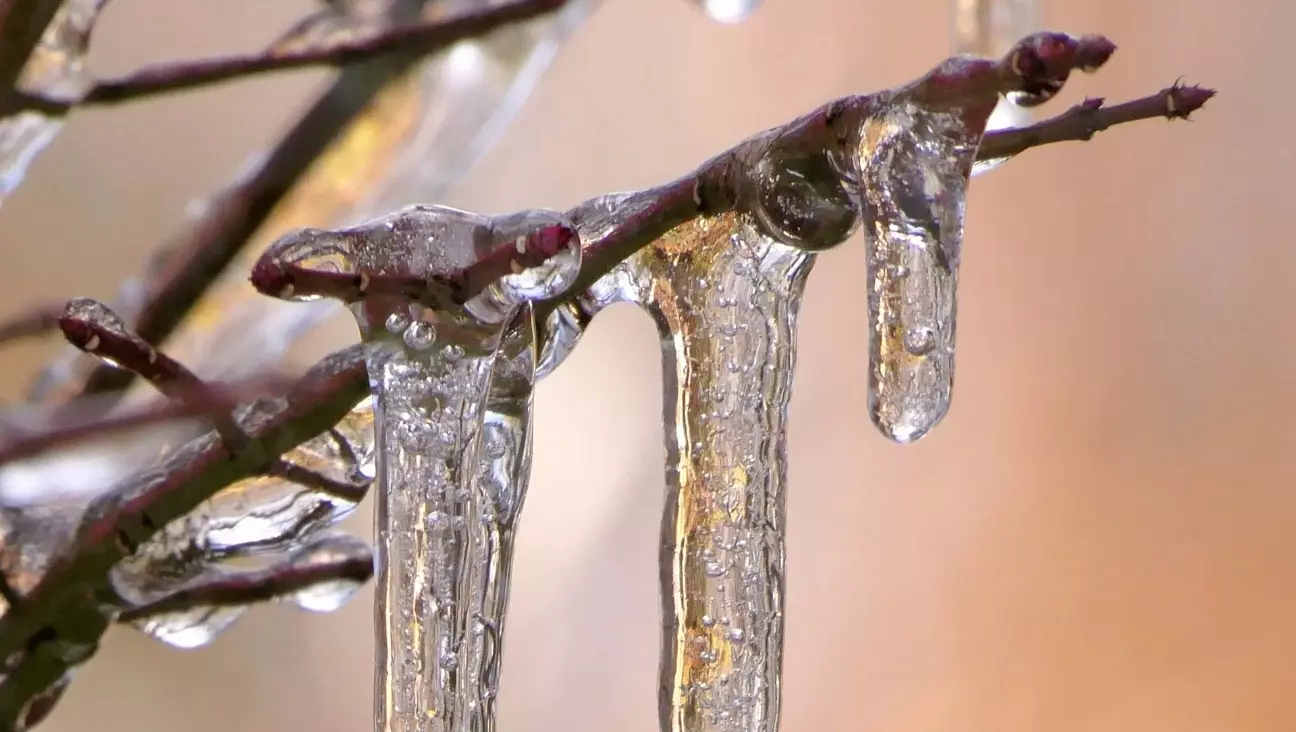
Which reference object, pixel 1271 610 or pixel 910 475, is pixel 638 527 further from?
pixel 1271 610

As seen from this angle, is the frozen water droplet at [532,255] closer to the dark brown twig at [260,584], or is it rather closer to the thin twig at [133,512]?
the thin twig at [133,512]

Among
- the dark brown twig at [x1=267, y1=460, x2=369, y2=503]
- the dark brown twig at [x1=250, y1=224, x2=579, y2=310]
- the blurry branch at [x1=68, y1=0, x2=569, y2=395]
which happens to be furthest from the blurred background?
the dark brown twig at [x1=250, y1=224, x2=579, y2=310]

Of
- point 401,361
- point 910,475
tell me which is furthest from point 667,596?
point 910,475

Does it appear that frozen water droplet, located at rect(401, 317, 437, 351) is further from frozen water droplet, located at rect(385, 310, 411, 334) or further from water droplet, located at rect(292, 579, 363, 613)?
water droplet, located at rect(292, 579, 363, 613)

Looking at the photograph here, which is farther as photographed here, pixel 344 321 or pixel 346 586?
pixel 344 321

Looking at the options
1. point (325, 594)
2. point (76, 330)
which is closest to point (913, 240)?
point (76, 330)
